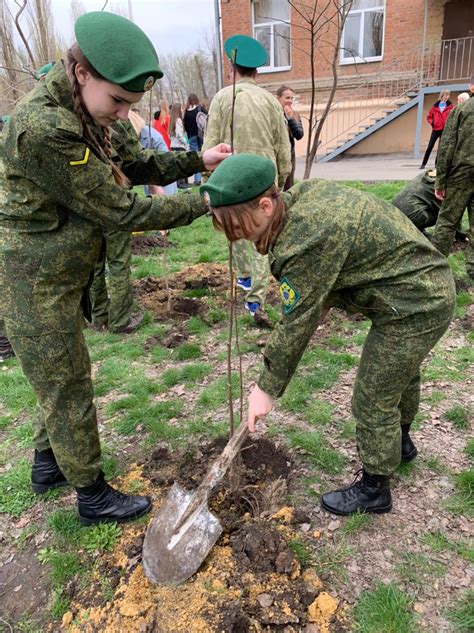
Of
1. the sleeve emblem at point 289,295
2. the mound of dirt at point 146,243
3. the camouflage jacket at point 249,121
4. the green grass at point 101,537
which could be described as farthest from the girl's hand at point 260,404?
the mound of dirt at point 146,243

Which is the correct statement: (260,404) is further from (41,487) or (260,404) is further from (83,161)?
(41,487)

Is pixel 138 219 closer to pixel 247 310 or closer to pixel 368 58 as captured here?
pixel 247 310

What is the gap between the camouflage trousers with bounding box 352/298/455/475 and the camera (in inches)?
80.0

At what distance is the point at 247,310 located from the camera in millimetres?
4855

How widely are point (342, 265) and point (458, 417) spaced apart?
185cm

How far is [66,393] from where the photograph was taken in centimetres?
218

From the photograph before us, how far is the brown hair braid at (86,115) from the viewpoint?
1.67 metres

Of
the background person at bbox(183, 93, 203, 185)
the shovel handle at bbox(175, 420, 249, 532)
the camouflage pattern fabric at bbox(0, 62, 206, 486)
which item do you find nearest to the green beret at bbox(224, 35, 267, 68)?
the camouflage pattern fabric at bbox(0, 62, 206, 486)

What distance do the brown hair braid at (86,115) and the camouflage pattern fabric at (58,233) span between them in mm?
39

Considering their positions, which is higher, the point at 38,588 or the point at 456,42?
the point at 456,42

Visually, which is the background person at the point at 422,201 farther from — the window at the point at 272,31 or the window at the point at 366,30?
the window at the point at 272,31

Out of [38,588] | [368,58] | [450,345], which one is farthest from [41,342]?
[368,58]

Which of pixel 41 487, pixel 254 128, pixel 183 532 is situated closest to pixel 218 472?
pixel 183 532

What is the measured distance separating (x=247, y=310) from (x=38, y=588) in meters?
3.11
